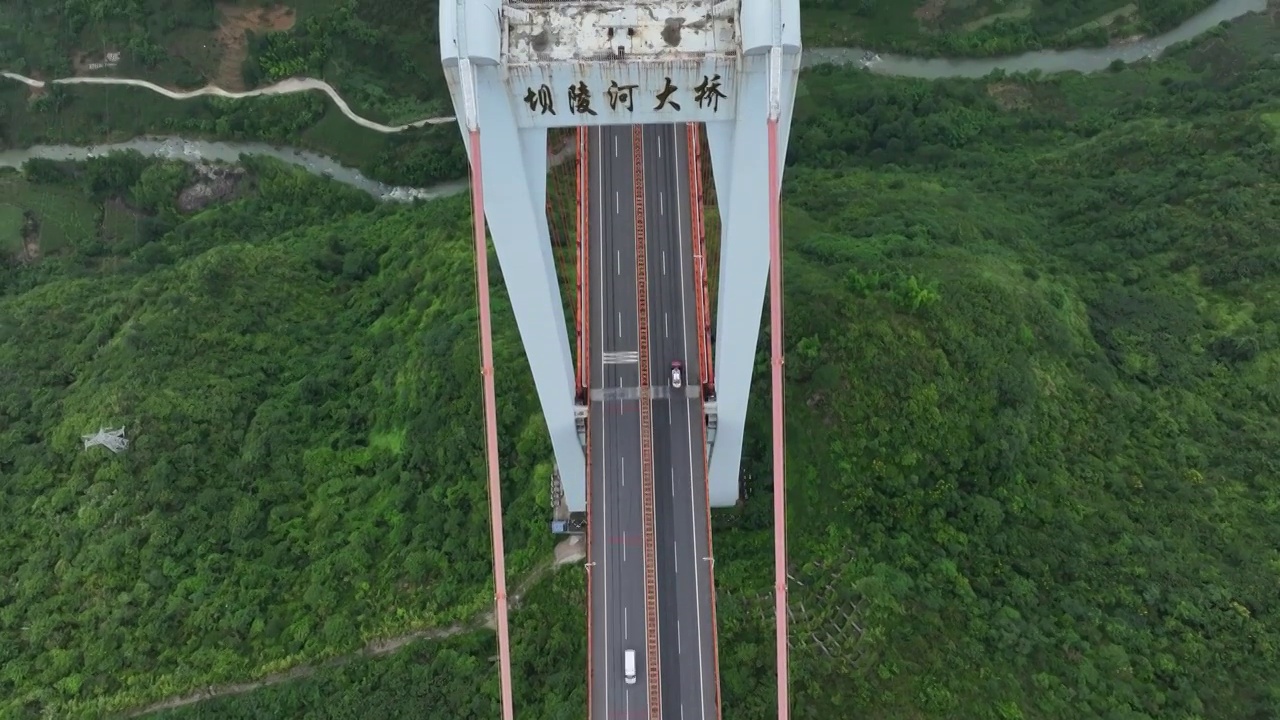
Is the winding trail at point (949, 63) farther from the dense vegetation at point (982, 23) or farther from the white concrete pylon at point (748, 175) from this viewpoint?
the white concrete pylon at point (748, 175)

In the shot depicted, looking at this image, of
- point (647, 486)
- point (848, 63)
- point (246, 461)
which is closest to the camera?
point (647, 486)

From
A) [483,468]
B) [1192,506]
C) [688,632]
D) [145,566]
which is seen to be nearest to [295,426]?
[145,566]

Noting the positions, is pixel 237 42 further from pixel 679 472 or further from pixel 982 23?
pixel 982 23

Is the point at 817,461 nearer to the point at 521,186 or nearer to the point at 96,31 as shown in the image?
the point at 521,186

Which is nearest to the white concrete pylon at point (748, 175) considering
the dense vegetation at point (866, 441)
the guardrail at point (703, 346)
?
the guardrail at point (703, 346)

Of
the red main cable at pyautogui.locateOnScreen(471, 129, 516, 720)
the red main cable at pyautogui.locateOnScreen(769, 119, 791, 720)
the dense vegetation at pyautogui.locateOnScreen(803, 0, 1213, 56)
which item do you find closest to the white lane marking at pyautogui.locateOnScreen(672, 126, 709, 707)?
the red main cable at pyautogui.locateOnScreen(769, 119, 791, 720)

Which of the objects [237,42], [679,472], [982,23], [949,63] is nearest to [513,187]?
[679,472]

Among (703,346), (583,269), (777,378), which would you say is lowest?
(777,378)
